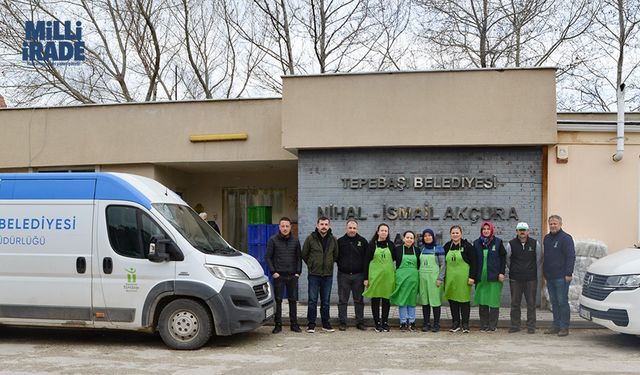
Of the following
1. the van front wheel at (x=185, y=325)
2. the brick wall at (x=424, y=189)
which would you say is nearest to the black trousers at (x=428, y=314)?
the brick wall at (x=424, y=189)

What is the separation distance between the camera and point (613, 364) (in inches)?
282

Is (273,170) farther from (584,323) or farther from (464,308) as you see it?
(584,323)

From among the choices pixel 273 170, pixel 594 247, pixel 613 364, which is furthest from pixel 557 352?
pixel 273 170

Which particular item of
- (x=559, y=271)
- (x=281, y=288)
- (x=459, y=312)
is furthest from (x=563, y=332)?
(x=281, y=288)

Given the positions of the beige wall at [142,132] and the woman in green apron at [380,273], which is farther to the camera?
the beige wall at [142,132]

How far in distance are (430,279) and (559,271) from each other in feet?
6.38

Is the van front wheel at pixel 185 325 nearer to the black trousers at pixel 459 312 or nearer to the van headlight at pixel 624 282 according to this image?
the black trousers at pixel 459 312

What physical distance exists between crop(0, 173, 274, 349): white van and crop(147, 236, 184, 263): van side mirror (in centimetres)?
1

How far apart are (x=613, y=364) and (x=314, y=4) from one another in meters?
20.1

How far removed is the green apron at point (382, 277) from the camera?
9.30 m

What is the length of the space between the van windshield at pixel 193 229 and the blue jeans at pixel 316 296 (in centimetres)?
141

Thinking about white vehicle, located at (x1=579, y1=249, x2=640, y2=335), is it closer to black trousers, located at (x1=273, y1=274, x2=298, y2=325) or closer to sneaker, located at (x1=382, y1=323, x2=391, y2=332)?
sneaker, located at (x1=382, y1=323, x2=391, y2=332)

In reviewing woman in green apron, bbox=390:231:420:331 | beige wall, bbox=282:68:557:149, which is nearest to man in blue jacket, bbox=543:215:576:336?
woman in green apron, bbox=390:231:420:331

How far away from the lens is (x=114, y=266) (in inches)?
316
